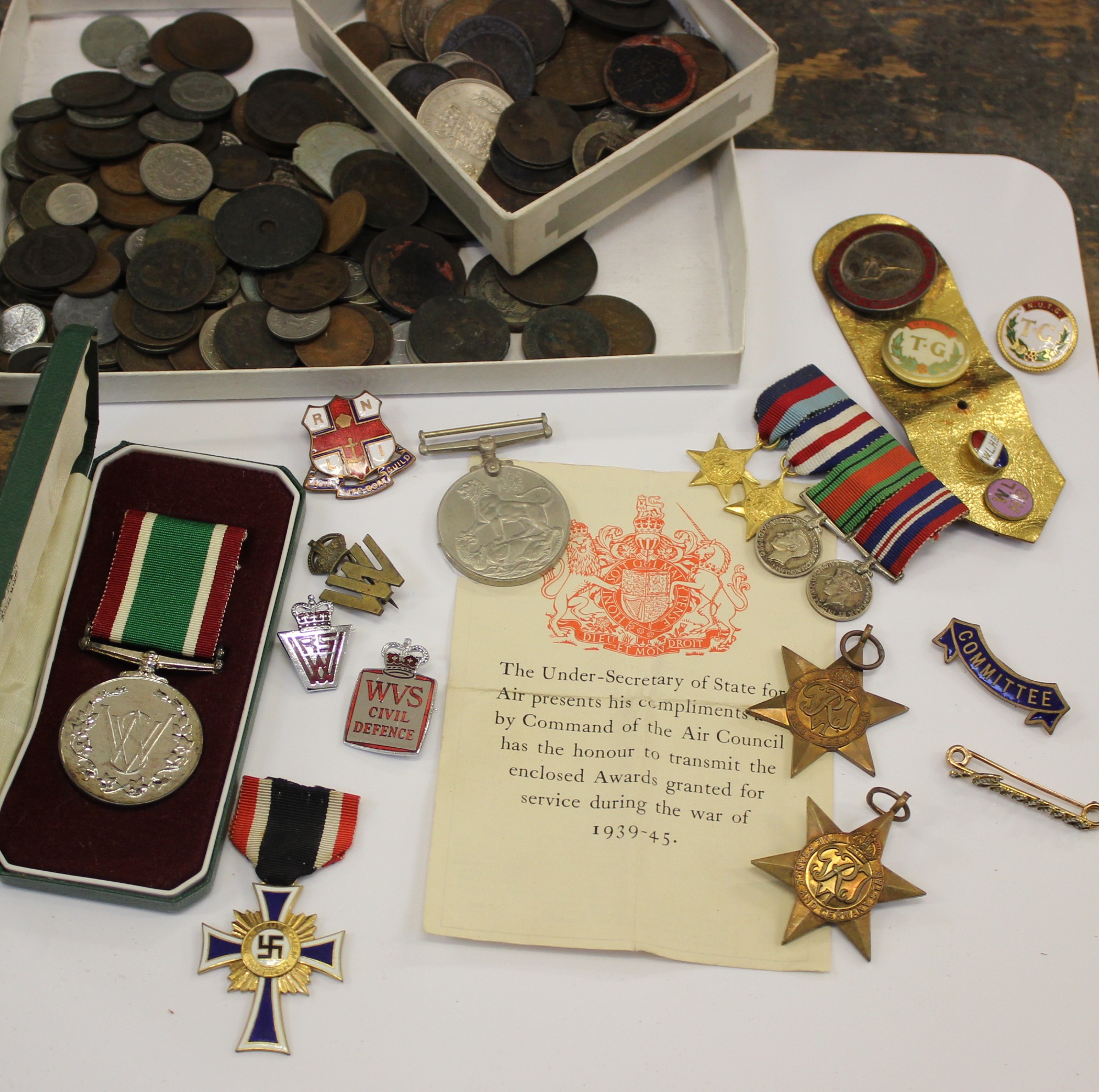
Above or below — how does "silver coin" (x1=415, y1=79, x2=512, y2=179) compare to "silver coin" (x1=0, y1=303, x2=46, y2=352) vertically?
above

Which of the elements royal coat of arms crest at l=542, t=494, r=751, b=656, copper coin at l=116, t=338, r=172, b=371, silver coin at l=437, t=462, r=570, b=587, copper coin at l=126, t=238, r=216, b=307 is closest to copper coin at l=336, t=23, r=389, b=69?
→ copper coin at l=126, t=238, r=216, b=307

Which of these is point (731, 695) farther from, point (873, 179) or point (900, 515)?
point (873, 179)

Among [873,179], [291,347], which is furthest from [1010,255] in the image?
[291,347]

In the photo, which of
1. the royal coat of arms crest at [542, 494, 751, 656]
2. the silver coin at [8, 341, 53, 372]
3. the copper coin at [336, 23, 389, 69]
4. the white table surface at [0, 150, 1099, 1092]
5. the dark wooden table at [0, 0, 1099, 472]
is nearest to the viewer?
the white table surface at [0, 150, 1099, 1092]

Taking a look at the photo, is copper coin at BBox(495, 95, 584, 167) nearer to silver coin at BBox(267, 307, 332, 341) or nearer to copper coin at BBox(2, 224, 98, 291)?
silver coin at BBox(267, 307, 332, 341)

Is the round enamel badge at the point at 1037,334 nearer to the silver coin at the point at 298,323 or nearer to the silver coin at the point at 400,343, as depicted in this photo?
the silver coin at the point at 400,343

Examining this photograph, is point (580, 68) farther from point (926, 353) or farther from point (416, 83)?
point (926, 353)

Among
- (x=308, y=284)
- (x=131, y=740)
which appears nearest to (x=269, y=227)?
(x=308, y=284)
